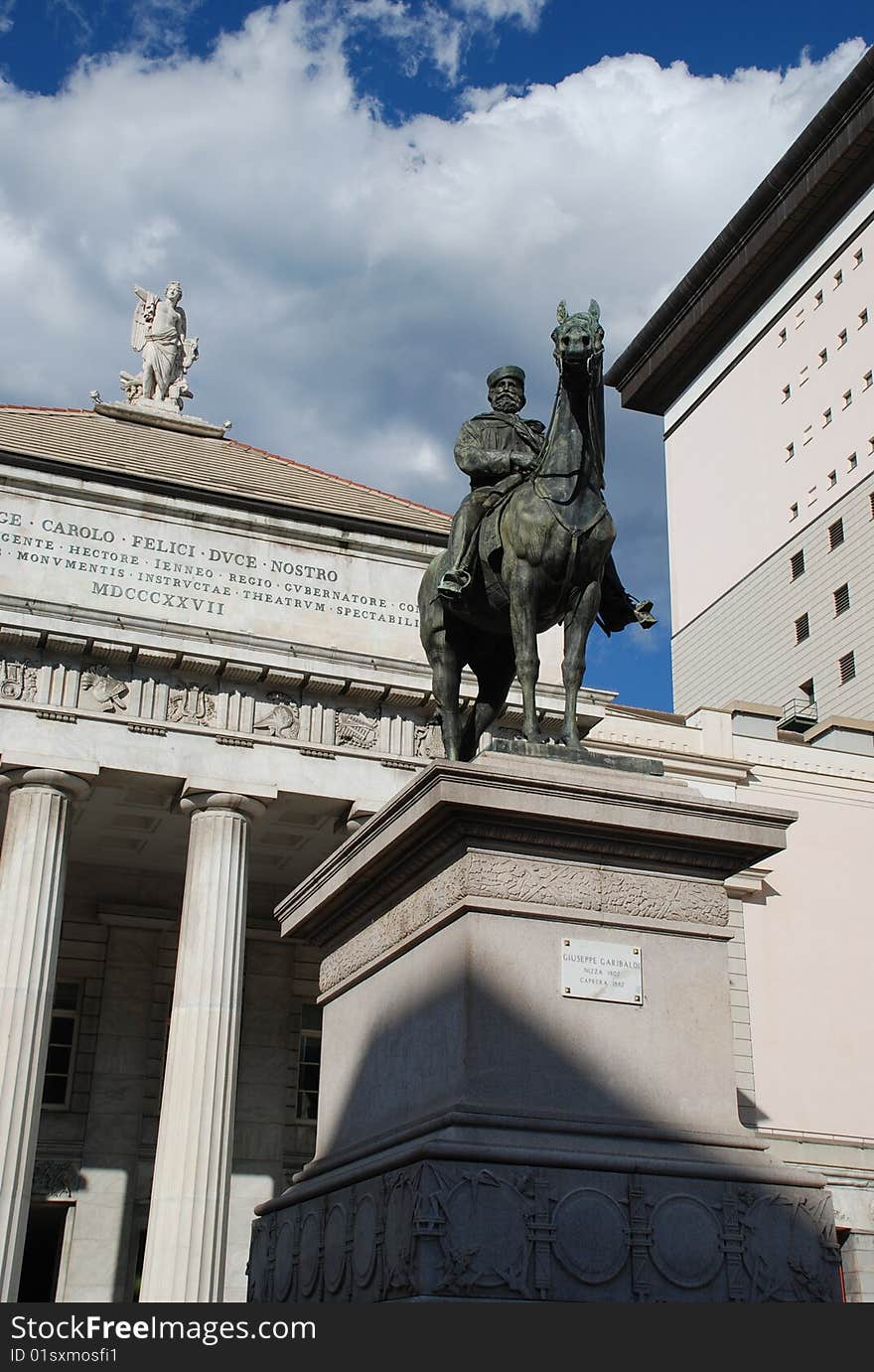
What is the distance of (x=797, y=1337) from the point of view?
6984mm

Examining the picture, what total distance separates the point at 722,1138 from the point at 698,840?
165cm

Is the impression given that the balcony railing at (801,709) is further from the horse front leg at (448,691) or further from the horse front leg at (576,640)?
the horse front leg at (576,640)

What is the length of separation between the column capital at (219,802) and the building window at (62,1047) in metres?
6.73

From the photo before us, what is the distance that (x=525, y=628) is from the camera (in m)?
9.77

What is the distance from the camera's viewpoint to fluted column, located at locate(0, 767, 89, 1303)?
23.8 meters

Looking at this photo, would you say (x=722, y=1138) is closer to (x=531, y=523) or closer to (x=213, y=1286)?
(x=531, y=523)

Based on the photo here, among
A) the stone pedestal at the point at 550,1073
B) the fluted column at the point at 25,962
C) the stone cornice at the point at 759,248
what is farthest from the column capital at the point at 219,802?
the stone cornice at the point at 759,248

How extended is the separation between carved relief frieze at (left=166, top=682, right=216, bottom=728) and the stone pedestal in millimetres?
18596

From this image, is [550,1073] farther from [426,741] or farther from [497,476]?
[426,741]

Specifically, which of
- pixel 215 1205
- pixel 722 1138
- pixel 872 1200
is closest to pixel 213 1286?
pixel 215 1205

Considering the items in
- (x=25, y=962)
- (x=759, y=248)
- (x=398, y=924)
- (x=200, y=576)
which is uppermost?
(x=759, y=248)

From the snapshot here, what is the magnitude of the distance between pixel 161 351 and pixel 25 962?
1710 cm

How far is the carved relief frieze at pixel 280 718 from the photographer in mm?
28203

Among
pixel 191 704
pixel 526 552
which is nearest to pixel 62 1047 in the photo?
pixel 191 704
